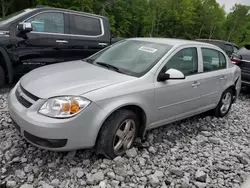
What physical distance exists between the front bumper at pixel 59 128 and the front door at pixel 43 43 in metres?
2.49

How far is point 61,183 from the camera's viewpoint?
2.52 m

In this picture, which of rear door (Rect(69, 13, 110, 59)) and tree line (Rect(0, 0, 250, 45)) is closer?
rear door (Rect(69, 13, 110, 59))

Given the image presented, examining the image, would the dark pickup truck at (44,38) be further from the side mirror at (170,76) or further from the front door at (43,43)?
the side mirror at (170,76)

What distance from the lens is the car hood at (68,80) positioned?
2.61 m

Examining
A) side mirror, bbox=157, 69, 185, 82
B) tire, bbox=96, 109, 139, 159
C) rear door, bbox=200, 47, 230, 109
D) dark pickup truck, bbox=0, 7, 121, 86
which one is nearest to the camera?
tire, bbox=96, 109, 139, 159

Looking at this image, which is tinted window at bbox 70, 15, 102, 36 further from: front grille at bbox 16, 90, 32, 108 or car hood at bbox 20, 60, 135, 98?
front grille at bbox 16, 90, 32, 108

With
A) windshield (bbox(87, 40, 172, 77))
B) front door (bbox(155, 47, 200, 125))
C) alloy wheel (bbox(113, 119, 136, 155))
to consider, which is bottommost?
alloy wheel (bbox(113, 119, 136, 155))

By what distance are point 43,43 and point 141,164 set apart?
3.44 meters

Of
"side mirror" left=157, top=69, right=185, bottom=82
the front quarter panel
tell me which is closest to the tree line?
"side mirror" left=157, top=69, right=185, bottom=82

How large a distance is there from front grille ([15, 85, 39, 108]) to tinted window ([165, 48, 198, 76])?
1.83 m

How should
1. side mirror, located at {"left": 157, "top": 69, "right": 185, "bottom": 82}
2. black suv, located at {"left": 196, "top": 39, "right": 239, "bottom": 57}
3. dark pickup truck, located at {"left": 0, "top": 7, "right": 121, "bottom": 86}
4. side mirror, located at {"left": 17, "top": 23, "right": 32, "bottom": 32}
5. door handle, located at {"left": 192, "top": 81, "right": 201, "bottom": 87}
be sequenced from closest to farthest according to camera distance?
1. side mirror, located at {"left": 157, "top": 69, "right": 185, "bottom": 82}
2. door handle, located at {"left": 192, "top": 81, "right": 201, "bottom": 87}
3. side mirror, located at {"left": 17, "top": 23, "right": 32, "bottom": 32}
4. dark pickup truck, located at {"left": 0, "top": 7, "right": 121, "bottom": 86}
5. black suv, located at {"left": 196, "top": 39, "right": 239, "bottom": 57}

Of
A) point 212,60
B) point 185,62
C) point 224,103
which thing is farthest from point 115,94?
point 224,103

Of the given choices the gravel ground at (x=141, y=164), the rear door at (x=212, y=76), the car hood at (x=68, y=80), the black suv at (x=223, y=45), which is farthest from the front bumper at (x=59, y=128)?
the black suv at (x=223, y=45)

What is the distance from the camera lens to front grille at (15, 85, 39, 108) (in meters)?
2.62
